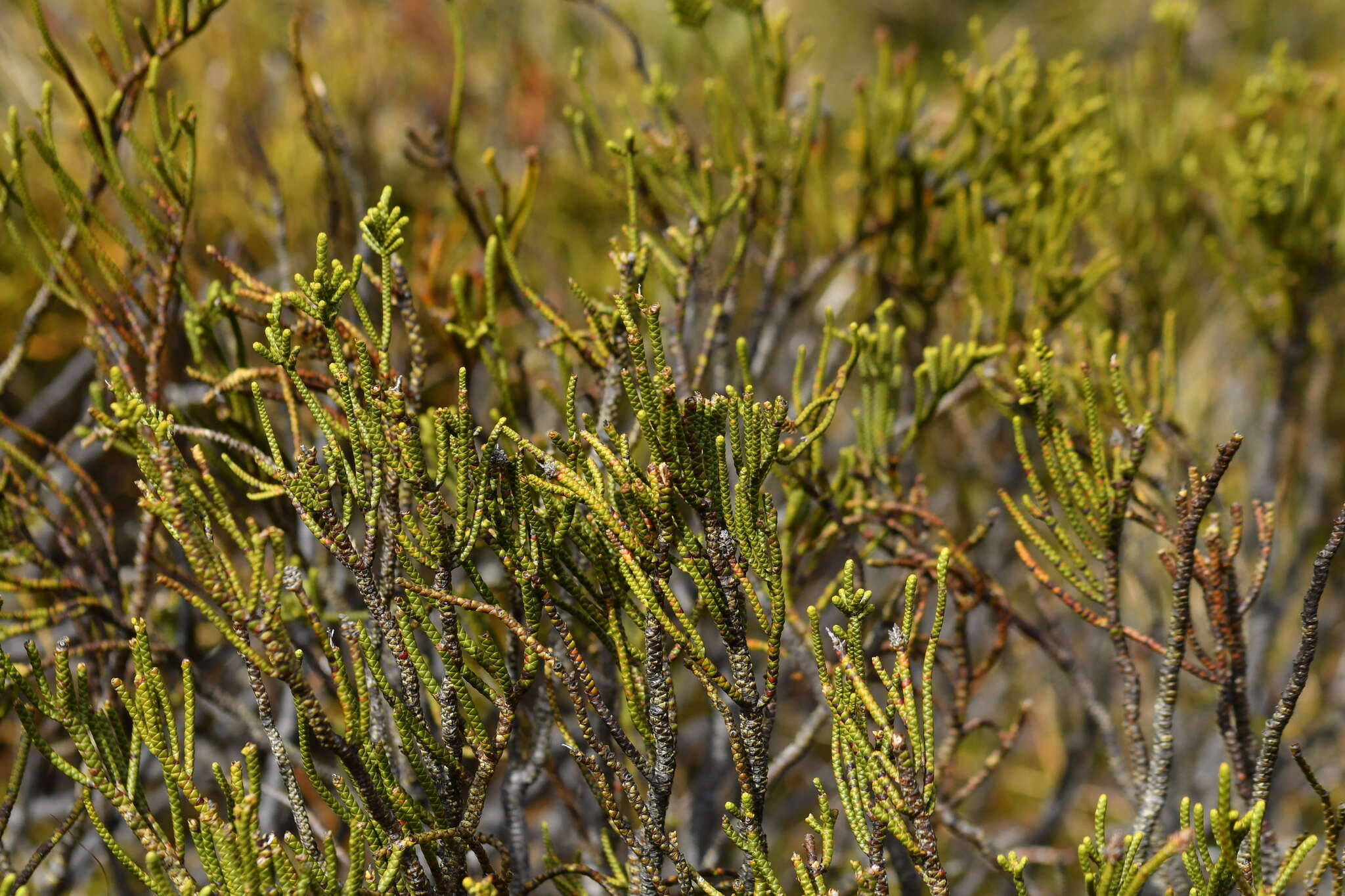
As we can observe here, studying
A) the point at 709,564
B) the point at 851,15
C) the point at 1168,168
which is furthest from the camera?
the point at 851,15

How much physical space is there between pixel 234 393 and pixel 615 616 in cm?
65

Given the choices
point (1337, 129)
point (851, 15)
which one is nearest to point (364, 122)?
point (1337, 129)

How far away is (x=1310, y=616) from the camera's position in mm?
864

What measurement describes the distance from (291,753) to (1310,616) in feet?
5.21

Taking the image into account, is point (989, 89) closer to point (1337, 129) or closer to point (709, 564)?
point (1337, 129)

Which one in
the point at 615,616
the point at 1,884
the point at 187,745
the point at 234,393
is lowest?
the point at 1,884

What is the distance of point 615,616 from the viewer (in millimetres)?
956

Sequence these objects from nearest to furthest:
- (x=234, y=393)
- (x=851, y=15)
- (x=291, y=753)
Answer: (x=234, y=393) < (x=291, y=753) < (x=851, y=15)

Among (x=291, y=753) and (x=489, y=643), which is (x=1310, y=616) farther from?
(x=291, y=753)

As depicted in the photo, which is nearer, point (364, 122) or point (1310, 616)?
point (1310, 616)

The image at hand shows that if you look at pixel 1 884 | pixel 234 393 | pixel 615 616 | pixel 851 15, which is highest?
pixel 851 15

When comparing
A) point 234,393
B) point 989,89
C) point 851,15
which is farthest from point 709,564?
point 851,15

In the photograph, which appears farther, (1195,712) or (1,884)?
(1195,712)

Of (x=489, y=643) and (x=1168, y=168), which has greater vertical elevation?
(x=1168, y=168)
